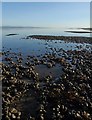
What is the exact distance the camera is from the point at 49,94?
12.5m

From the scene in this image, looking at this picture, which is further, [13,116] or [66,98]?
[66,98]

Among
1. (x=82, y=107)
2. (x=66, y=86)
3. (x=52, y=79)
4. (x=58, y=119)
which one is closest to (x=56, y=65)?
(x=52, y=79)

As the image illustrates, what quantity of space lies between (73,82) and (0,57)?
10.9 metres

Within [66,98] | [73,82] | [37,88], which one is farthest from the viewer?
[73,82]

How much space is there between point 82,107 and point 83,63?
9578 millimetres

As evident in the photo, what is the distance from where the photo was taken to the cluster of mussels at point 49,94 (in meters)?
10.4

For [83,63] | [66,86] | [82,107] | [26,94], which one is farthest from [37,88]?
[83,63]

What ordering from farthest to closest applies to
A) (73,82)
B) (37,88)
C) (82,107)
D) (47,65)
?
1. (47,65)
2. (73,82)
3. (37,88)
4. (82,107)

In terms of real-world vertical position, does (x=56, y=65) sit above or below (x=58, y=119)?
above

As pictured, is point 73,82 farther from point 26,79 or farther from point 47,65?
point 47,65

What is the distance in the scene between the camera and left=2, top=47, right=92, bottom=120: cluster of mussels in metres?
10.4

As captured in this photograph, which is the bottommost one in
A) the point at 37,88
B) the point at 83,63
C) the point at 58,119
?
the point at 58,119

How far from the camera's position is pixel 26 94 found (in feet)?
41.9

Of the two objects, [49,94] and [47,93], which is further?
[47,93]
